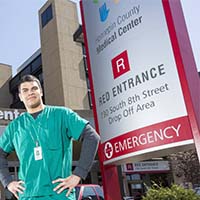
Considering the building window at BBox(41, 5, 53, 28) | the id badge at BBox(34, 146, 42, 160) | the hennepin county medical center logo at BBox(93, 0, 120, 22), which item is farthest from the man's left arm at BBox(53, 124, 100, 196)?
the building window at BBox(41, 5, 53, 28)

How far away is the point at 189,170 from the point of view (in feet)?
75.7

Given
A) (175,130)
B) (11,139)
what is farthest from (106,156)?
(11,139)

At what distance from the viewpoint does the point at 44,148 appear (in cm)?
218

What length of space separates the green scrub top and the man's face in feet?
0.26

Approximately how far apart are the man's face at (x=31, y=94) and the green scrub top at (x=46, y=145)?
0.08m

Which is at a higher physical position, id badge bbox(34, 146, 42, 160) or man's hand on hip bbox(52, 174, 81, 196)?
id badge bbox(34, 146, 42, 160)

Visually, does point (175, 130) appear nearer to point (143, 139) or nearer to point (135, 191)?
point (143, 139)

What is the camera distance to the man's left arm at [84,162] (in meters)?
2.07

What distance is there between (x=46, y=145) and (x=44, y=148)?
2 cm

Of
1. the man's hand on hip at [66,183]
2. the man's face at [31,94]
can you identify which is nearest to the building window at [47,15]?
the man's face at [31,94]

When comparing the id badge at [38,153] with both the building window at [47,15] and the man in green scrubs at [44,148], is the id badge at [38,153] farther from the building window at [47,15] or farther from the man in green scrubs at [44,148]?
the building window at [47,15]

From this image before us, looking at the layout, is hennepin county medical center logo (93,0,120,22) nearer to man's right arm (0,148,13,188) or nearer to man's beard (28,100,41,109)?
man's beard (28,100,41,109)

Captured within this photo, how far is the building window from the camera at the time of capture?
104 feet

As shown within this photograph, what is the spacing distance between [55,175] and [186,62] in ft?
7.56
